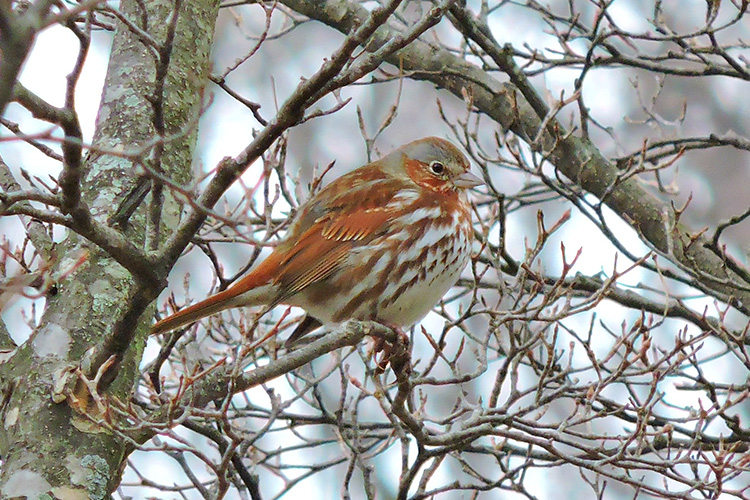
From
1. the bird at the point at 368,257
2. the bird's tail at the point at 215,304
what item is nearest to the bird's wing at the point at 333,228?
the bird at the point at 368,257

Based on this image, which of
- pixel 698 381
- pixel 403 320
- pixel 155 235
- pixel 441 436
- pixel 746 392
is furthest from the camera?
pixel 403 320

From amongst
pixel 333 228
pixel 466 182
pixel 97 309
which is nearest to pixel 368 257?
pixel 333 228

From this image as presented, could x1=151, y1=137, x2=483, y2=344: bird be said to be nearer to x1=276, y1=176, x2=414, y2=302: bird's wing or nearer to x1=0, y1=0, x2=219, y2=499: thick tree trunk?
x1=276, y1=176, x2=414, y2=302: bird's wing

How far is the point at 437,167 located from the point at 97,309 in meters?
2.59

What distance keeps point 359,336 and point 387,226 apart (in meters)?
1.43

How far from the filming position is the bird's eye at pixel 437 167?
5.73 m

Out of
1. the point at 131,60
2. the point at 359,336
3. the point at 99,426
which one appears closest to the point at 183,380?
the point at 99,426

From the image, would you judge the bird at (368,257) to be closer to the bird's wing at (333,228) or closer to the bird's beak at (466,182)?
the bird's wing at (333,228)

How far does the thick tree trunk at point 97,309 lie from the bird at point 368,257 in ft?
3.19

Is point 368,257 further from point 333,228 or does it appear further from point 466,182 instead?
point 466,182

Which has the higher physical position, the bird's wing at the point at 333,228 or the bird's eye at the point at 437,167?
the bird's eye at the point at 437,167

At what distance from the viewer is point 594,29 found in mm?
5371

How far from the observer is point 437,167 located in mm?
5754

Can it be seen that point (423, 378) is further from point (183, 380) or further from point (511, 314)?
point (183, 380)
